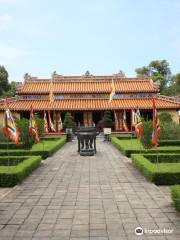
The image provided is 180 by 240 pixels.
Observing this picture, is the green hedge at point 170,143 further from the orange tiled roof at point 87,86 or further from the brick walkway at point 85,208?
the orange tiled roof at point 87,86

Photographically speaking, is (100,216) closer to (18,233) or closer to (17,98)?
(18,233)

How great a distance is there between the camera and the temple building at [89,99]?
35.3m

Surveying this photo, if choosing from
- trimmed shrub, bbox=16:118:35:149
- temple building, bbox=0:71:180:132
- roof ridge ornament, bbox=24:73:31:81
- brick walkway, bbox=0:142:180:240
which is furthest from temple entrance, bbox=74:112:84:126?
brick walkway, bbox=0:142:180:240

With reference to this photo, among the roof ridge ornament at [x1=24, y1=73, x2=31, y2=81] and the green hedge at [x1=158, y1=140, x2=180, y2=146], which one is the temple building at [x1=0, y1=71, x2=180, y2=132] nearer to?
the roof ridge ornament at [x1=24, y1=73, x2=31, y2=81]

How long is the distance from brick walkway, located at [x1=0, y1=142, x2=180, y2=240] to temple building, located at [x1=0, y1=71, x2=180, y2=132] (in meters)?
24.3

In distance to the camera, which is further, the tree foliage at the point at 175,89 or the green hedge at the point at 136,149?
the tree foliage at the point at 175,89

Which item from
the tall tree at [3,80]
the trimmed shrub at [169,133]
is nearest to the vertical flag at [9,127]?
the trimmed shrub at [169,133]

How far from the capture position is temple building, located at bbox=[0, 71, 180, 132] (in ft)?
116

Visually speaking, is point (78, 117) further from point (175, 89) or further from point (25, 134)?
point (175, 89)

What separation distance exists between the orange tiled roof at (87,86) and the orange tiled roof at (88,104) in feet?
4.20

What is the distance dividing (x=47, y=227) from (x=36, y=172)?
6543 mm

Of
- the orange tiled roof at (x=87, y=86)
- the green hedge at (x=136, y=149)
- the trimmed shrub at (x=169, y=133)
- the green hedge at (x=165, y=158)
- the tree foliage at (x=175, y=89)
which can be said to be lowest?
the green hedge at (x=165, y=158)

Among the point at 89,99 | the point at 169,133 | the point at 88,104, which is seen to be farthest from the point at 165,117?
the point at 89,99

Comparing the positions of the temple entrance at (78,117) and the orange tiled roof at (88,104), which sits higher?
the orange tiled roof at (88,104)
